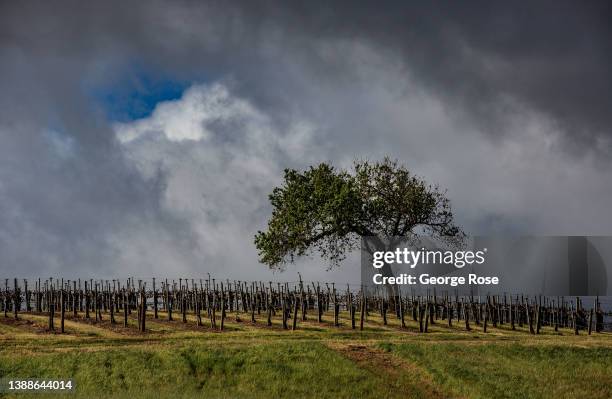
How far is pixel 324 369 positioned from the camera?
98.9ft

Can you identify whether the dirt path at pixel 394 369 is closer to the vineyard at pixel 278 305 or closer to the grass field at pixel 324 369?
the grass field at pixel 324 369

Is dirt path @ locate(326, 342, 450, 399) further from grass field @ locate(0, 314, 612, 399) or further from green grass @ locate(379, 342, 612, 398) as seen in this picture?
green grass @ locate(379, 342, 612, 398)

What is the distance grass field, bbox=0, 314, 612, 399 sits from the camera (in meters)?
28.1

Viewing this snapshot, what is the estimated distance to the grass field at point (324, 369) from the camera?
2808 cm

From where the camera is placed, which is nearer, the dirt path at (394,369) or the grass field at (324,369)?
the grass field at (324,369)

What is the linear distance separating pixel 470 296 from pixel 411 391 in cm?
3330

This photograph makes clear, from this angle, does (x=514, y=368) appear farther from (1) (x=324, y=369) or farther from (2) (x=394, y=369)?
(1) (x=324, y=369)

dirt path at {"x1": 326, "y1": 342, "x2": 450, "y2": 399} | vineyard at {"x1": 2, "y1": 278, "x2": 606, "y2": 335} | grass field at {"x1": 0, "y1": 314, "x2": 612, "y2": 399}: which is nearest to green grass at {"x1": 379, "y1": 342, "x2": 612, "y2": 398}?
grass field at {"x1": 0, "y1": 314, "x2": 612, "y2": 399}

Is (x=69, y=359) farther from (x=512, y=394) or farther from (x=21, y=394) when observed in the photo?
(x=512, y=394)

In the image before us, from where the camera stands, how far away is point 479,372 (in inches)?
1198

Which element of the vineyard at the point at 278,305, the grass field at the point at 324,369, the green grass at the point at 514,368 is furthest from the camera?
the vineyard at the point at 278,305

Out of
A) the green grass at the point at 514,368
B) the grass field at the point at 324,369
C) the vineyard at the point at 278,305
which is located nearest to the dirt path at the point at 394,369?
the grass field at the point at 324,369

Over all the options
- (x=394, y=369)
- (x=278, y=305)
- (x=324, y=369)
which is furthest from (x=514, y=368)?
(x=278, y=305)

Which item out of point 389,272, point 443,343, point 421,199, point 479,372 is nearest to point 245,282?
point 389,272
